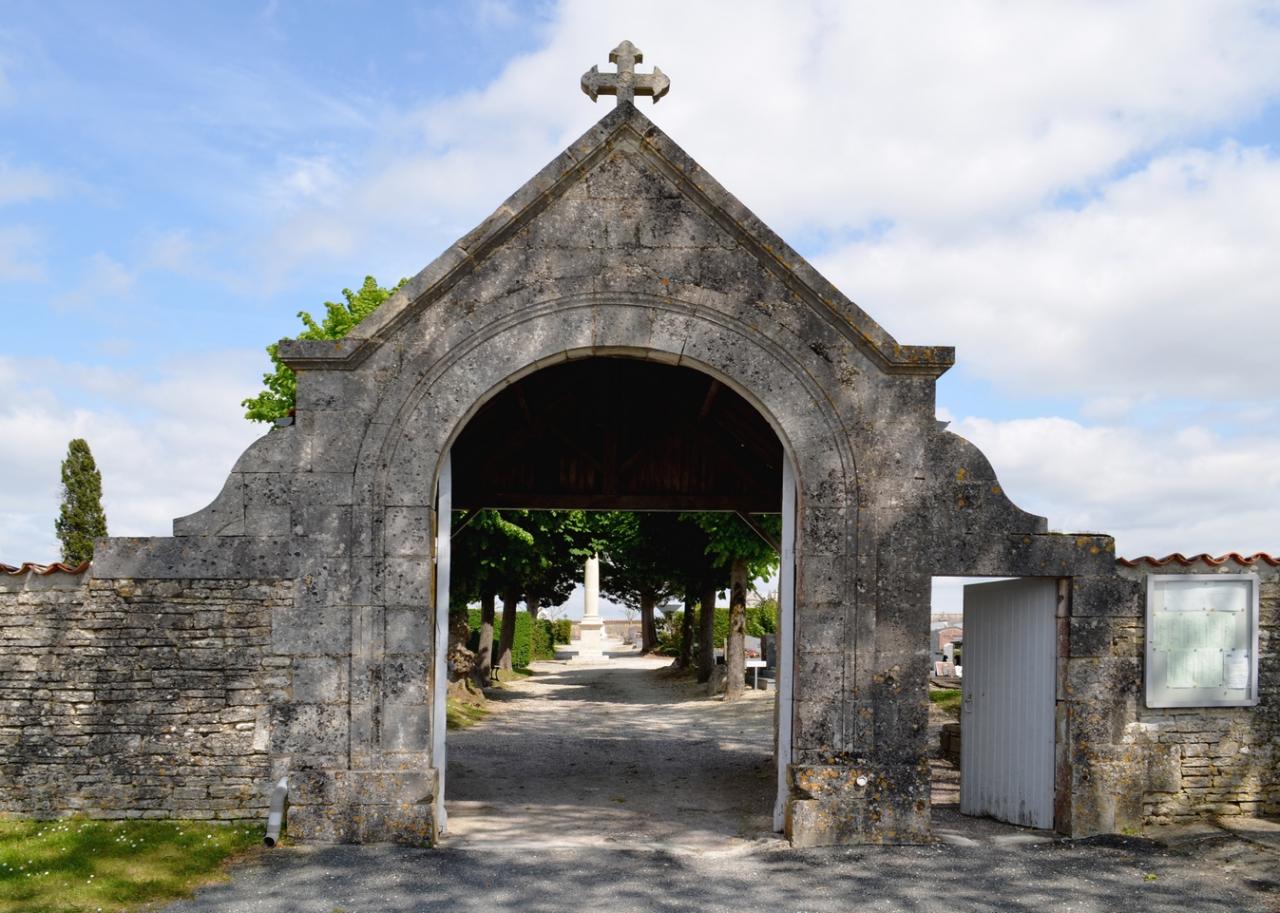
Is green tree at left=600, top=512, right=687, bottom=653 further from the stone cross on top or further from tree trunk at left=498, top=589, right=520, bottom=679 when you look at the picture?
the stone cross on top

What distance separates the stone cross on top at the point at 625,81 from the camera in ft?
27.6

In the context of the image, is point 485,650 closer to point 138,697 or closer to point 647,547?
point 647,547

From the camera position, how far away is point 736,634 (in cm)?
2036

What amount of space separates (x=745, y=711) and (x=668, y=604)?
23847mm

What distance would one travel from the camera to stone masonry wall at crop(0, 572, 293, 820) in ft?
25.8

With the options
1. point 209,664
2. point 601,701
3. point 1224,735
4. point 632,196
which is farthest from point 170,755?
point 601,701

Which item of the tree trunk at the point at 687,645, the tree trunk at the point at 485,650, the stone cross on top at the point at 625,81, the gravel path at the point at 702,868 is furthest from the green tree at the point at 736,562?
the stone cross on top at the point at 625,81

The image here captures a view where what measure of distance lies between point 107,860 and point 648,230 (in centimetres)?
562

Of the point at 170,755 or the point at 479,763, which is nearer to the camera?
the point at 170,755

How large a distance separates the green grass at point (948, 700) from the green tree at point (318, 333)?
35.5 feet

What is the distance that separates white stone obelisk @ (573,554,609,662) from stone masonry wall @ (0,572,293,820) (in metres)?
27.8

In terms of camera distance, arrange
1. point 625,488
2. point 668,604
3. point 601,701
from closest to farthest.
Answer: point 625,488 < point 601,701 < point 668,604

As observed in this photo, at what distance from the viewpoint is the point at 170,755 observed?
25.8ft

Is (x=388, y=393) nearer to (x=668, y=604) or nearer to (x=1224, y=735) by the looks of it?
(x=1224, y=735)
